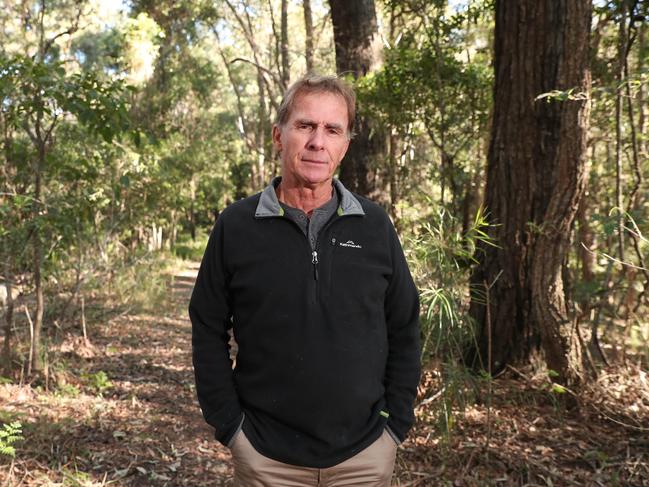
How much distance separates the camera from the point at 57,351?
19.5 ft

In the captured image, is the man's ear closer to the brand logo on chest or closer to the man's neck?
the man's neck

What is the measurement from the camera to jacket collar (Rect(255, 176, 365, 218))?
1.96m

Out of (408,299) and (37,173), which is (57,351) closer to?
(37,173)

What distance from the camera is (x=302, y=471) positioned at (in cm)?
191

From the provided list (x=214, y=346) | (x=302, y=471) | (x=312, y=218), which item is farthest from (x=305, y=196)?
(x=302, y=471)


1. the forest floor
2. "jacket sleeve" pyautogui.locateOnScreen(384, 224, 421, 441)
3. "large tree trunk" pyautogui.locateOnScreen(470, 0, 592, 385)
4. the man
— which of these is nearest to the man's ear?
the man

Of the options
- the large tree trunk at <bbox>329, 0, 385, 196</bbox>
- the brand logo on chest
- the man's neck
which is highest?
the large tree trunk at <bbox>329, 0, 385, 196</bbox>

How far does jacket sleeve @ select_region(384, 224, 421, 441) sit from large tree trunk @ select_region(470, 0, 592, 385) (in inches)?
79.8

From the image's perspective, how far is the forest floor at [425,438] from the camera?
3541 mm

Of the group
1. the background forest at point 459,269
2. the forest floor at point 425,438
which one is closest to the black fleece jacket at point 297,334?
the background forest at point 459,269

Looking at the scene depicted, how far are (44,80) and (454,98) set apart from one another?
3.62 m

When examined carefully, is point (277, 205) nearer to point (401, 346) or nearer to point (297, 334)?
point (297, 334)

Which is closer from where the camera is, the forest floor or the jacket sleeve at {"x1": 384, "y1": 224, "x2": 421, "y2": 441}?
the jacket sleeve at {"x1": 384, "y1": 224, "x2": 421, "y2": 441}

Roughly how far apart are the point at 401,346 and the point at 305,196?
2.18 ft
